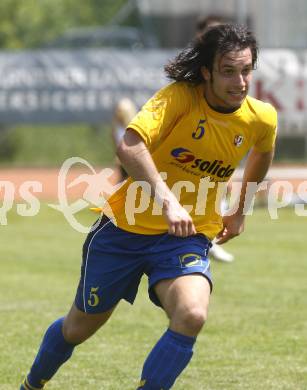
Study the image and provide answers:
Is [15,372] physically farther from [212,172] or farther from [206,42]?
[206,42]

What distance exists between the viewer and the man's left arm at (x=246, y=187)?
214 inches

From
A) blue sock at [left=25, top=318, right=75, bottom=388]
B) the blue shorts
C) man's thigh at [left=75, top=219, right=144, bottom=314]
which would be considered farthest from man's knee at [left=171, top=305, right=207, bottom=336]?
blue sock at [left=25, top=318, right=75, bottom=388]

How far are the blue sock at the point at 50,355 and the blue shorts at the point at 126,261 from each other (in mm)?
274

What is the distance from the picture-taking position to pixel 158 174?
15.5 feet

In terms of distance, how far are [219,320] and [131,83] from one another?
10.8 metres

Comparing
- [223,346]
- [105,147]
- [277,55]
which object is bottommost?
[105,147]

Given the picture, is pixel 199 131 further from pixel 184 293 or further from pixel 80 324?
pixel 80 324

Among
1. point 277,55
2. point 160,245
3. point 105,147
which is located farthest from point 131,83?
point 160,245

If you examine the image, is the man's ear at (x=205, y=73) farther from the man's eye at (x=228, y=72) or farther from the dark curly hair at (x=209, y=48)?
the man's eye at (x=228, y=72)

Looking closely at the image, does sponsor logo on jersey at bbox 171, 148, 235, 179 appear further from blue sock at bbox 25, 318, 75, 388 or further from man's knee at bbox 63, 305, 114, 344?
blue sock at bbox 25, 318, 75, 388

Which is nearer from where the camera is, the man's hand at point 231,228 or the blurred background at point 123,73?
the man's hand at point 231,228

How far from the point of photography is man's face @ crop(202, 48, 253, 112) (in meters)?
4.91

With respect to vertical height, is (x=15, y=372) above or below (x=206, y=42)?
below

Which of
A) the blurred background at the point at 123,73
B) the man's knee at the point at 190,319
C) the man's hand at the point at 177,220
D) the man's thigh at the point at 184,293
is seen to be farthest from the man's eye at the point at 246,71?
the blurred background at the point at 123,73
